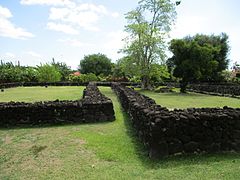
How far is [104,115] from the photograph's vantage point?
Result: 9.59 m

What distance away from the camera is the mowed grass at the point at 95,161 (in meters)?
4.73

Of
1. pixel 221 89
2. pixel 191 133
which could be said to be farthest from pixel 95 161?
pixel 221 89

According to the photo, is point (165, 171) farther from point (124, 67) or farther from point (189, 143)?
point (124, 67)

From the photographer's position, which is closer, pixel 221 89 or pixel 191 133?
pixel 191 133

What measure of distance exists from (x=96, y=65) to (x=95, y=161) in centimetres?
6835

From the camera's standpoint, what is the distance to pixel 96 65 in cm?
7306

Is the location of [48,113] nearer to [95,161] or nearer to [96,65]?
[95,161]

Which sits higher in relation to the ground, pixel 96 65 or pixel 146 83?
pixel 96 65

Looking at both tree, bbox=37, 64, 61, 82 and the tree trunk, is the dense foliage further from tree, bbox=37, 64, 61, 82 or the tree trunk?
the tree trunk

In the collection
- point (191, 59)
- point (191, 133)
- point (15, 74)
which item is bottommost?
point (191, 133)

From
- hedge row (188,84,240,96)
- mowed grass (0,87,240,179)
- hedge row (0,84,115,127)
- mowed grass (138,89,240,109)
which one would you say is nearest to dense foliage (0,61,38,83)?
hedge row (188,84,240,96)

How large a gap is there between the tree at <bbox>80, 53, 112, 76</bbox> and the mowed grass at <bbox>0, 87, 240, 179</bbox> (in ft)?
213

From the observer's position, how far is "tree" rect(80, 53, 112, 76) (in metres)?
72.5

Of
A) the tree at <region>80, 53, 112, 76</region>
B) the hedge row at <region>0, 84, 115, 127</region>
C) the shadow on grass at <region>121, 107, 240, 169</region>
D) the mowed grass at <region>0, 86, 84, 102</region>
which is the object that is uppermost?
the tree at <region>80, 53, 112, 76</region>
